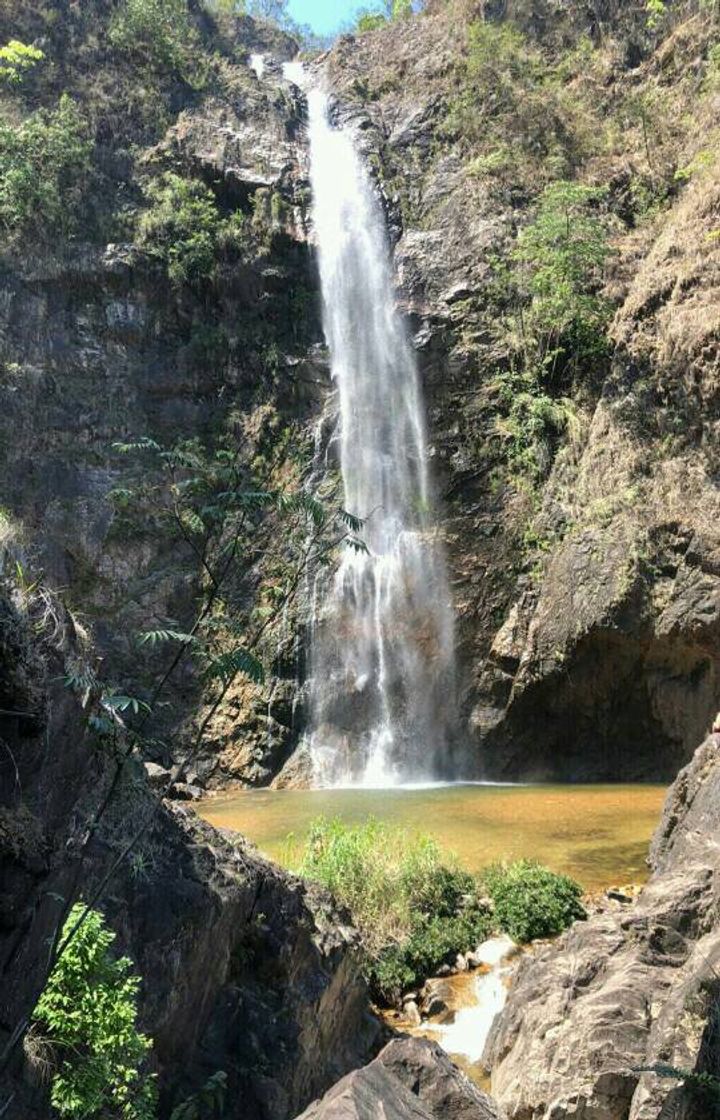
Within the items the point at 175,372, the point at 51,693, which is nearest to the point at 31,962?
the point at 51,693

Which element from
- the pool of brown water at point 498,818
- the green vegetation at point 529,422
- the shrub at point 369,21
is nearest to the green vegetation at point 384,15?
the shrub at point 369,21

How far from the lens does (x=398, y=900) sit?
8.36m

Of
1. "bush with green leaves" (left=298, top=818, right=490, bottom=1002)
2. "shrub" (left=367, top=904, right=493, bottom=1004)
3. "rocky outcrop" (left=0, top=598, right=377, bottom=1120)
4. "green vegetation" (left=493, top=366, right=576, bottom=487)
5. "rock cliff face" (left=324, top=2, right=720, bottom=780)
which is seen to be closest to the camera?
"rocky outcrop" (left=0, top=598, right=377, bottom=1120)

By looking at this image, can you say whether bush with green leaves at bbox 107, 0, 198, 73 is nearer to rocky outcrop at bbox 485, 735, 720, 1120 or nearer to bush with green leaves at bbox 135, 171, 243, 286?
bush with green leaves at bbox 135, 171, 243, 286

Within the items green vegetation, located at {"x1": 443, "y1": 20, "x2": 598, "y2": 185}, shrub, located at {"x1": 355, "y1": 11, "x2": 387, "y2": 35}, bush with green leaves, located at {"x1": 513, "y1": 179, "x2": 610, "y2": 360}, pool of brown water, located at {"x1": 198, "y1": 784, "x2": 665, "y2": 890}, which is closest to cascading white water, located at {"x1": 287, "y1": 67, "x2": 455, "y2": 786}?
pool of brown water, located at {"x1": 198, "y1": 784, "x2": 665, "y2": 890}

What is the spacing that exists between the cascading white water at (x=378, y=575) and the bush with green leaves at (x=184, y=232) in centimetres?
285

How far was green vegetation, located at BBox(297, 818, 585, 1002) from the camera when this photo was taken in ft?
25.5

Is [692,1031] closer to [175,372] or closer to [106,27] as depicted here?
[175,372]

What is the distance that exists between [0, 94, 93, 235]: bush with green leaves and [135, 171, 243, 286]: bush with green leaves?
2069 mm

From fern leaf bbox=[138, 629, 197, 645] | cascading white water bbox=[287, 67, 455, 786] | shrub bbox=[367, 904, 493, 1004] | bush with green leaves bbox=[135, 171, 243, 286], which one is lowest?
shrub bbox=[367, 904, 493, 1004]

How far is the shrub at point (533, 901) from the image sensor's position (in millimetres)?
8203

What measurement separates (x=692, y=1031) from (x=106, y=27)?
33.7 meters

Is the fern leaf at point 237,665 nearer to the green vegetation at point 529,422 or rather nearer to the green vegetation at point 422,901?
the green vegetation at point 422,901

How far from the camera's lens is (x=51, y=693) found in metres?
4.07
